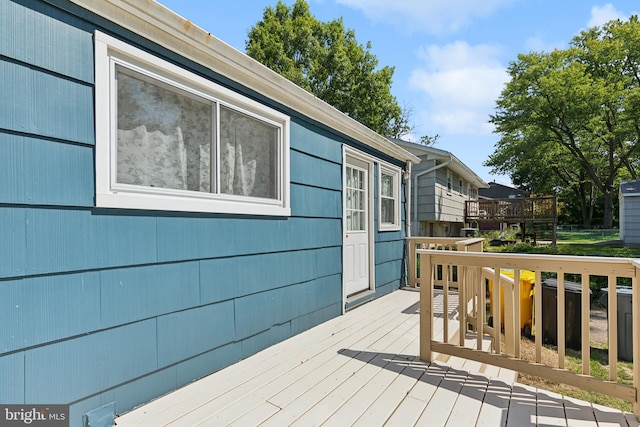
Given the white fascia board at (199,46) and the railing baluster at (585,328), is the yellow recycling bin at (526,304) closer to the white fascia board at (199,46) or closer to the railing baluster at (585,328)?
the railing baluster at (585,328)

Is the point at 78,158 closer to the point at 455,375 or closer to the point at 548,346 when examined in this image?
the point at 455,375

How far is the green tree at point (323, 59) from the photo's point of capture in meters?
16.0

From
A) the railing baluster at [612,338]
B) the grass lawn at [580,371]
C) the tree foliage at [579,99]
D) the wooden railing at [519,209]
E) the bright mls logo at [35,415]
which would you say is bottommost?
the grass lawn at [580,371]

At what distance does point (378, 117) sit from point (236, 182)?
50.5 ft

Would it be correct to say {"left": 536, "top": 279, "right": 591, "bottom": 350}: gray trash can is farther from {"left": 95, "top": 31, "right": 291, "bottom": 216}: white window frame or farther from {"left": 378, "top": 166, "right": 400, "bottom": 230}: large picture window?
{"left": 95, "top": 31, "right": 291, "bottom": 216}: white window frame

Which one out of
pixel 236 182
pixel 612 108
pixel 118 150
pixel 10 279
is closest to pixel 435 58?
pixel 236 182

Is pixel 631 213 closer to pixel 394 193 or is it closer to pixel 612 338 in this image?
→ pixel 394 193

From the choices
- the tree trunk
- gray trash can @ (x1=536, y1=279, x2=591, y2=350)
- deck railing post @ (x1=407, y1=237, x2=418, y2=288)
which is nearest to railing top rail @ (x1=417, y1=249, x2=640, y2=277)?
gray trash can @ (x1=536, y1=279, x2=591, y2=350)

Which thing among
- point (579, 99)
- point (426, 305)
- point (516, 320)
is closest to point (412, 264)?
point (426, 305)

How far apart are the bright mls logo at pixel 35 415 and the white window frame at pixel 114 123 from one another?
1.01 metres

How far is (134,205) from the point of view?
199 cm

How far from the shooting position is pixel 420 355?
111 inches

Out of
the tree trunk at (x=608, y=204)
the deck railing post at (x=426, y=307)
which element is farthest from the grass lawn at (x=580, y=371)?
the tree trunk at (x=608, y=204)

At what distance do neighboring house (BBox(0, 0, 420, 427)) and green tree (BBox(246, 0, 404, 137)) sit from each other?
544 inches
